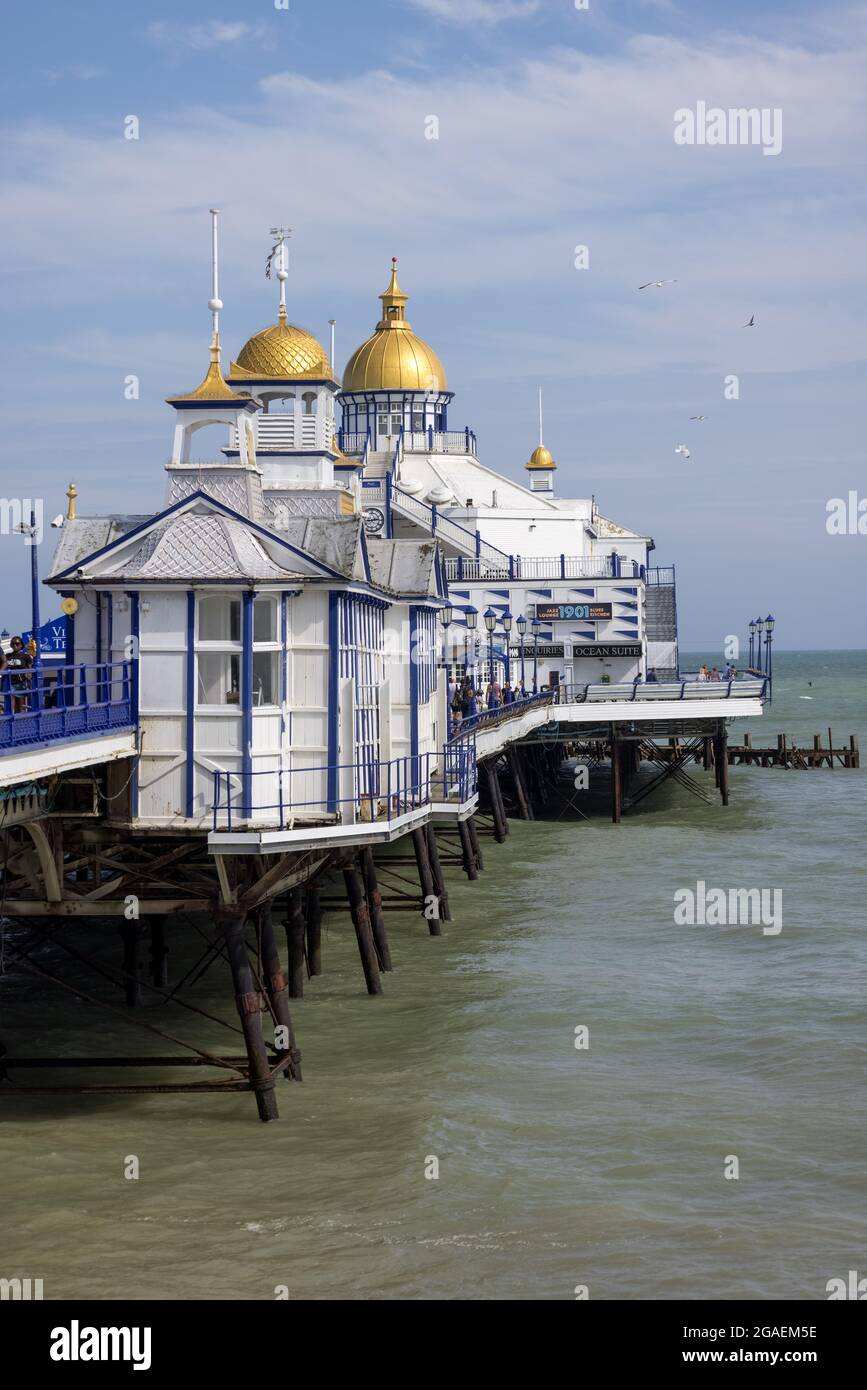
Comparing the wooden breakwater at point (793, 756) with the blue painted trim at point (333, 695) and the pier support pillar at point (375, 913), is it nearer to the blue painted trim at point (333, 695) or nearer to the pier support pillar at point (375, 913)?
the pier support pillar at point (375, 913)

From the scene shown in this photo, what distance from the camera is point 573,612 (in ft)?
194

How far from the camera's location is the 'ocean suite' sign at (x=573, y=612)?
5894cm

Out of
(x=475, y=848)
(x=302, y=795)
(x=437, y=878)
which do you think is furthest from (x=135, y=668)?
(x=475, y=848)

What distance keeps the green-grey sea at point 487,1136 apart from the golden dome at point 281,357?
8796 millimetres

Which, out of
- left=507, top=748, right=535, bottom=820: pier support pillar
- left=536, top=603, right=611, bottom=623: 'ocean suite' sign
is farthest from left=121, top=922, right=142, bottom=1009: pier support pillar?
left=536, top=603, right=611, bottom=623: 'ocean suite' sign

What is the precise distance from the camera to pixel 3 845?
18.1 meters

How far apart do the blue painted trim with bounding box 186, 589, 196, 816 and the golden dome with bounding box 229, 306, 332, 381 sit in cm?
748

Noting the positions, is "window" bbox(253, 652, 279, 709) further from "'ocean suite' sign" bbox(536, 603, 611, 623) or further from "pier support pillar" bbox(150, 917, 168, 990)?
"'ocean suite' sign" bbox(536, 603, 611, 623)

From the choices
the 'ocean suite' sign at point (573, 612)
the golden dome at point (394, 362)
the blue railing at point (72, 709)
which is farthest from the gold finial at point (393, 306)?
the blue railing at point (72, 709)

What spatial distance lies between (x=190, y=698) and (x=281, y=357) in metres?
8.63

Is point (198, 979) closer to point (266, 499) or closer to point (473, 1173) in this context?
point (266, 499)

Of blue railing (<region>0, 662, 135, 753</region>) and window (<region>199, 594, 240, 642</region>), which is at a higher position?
window (<region>199, 594, 240, 642</region>)

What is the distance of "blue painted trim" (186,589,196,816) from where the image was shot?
18141 millimetres

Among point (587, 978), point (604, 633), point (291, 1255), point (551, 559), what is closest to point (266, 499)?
point (587, 978)
